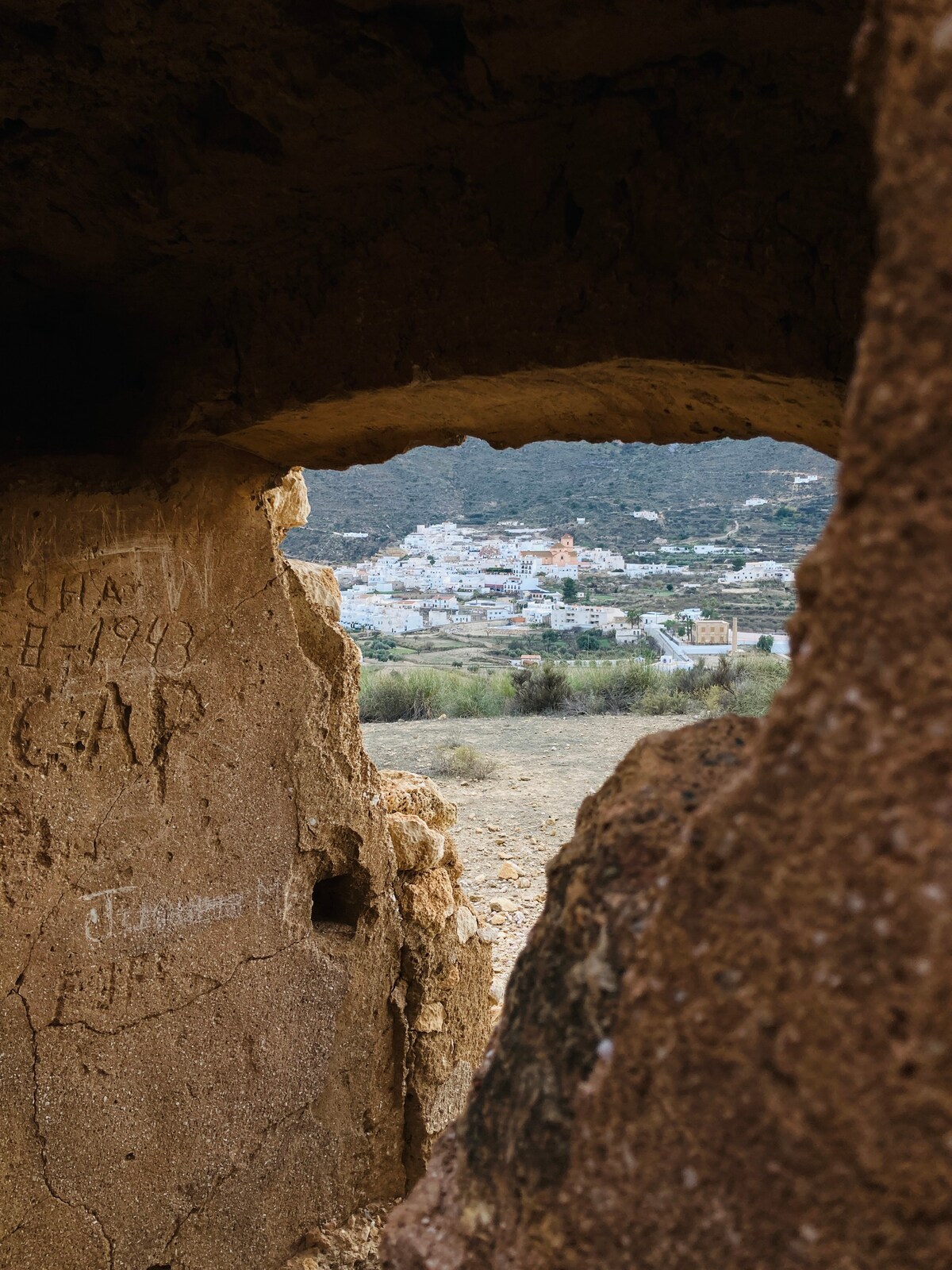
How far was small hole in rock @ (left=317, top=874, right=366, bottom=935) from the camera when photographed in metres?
2.79

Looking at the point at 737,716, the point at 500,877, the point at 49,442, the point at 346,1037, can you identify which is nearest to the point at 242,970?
the point at 346,1037

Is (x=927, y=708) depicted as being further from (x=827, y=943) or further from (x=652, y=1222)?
(x=652, y=1222)

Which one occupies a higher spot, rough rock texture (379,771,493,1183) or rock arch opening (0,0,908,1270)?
rock arch opening (0,0,908,1270)

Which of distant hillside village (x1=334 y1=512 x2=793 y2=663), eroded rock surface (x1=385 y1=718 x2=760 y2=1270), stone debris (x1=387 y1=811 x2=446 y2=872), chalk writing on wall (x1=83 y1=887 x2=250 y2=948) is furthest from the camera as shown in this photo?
distant hillside village (x1=334 y1=512 x2=793 y2=663)


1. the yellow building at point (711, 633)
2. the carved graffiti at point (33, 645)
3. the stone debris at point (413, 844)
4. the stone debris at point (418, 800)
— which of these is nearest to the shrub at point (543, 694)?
the yellow building at point (711, 633)

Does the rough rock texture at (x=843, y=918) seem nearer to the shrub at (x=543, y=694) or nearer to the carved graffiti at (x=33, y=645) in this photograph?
the carved graffiti at (x=33, y=645)

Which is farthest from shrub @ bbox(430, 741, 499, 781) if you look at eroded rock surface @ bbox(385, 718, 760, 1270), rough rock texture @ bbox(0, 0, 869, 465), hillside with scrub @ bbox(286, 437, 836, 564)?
hillside with scrub @ bbox(286, 437, 836, 564)

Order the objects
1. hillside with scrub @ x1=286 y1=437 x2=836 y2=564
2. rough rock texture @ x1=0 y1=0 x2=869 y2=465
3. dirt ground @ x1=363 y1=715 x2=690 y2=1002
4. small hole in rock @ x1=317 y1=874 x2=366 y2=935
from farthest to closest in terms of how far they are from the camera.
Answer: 1. hillside with scrub @ x1=286 y1=437 x2=836 y2=564
2. dirt ground @ x1=363 y1=715 x2=690 y2=1002
3. small hole in rock @ x1=317 y1=874 x2=366 y2=935
4. rough rock texture @ x1=0 y1=0 x2=869 y2=465

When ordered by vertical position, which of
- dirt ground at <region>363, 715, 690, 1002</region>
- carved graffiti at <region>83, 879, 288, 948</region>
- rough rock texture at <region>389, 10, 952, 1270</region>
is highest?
rough rock texture at <region>389, 10, 952, 1270</region>

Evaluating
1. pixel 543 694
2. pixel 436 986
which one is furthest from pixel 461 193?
pixel 543 694

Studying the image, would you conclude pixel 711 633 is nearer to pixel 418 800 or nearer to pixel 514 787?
pixel 514 787

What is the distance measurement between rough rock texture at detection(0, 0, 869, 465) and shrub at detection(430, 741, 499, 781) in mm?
7679

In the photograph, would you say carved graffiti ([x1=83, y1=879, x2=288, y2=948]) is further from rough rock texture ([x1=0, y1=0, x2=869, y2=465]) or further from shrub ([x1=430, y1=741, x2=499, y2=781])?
Result: shrub ([x1=430, y1=741, x2=499, y2=781])

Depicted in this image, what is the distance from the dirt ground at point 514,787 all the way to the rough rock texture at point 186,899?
0.77m
